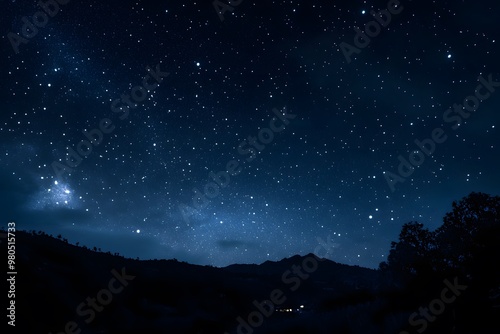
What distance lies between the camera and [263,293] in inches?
2527

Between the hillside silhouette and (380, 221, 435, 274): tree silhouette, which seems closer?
the hillside silhouette

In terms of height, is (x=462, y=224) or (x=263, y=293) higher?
(x=462, y=224)

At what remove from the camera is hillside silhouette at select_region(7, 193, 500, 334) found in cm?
620

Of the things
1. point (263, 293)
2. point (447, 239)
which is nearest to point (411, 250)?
point (447, 239)

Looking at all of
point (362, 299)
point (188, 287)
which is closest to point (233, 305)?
point (188, 287)

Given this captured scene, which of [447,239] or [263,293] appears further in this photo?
[263,293]

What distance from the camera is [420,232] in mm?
16078

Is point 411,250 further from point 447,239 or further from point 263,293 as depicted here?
point 263,293

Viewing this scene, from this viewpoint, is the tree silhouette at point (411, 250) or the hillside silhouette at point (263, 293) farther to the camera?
the tree silhouette at point (411, 250)

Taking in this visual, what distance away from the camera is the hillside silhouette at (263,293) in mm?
6203

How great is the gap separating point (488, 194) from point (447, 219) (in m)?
1.98

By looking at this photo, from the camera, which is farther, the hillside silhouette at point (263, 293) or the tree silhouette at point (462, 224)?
the tree silhouette at point (462, 224)

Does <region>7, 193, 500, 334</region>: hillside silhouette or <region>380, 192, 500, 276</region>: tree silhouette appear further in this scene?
<region>380, 192, 500, 276</region>: tree silhouette

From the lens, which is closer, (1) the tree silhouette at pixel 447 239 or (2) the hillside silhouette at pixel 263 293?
(2) the hillside silhouette at pixel 263 293
